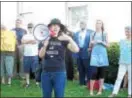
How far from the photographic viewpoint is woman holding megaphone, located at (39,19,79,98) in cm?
797

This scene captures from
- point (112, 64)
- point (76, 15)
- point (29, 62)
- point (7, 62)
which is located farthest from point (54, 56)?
point (76, 15)

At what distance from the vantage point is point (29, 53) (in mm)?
12586

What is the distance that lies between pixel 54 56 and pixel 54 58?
0.04 meters

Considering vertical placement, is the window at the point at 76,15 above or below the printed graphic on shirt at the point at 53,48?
above

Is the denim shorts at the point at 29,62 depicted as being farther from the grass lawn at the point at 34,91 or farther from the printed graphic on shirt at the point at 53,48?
the printed graphic on shirt at the point at 53,48

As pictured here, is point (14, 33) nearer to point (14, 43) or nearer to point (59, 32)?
point (14, 43)

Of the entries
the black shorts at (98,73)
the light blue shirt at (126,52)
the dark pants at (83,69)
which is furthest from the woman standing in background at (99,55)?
the dark pants at (83,69)

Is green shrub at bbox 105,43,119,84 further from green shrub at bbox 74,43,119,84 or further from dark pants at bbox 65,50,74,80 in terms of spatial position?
dark pants at bbox 65,50,74,80

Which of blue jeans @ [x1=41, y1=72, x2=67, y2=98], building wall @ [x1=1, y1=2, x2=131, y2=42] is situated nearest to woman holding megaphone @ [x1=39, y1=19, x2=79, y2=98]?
blue jeans @ [x1=41, y1=72, x2=67, y2=98]

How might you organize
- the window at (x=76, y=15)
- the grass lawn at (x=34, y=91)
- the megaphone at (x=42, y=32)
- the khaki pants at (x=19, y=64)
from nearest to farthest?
the megaphone at (x=42, y=32) < the grass lawn at (x=34, y=91) < the khaki pants at (x=19, y=64) < the window at (x=76, y=15)

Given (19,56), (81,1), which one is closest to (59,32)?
(19,56)

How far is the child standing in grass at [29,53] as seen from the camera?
40.5 ft

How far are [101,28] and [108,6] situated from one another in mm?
3461

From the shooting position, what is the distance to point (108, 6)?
1460cm
